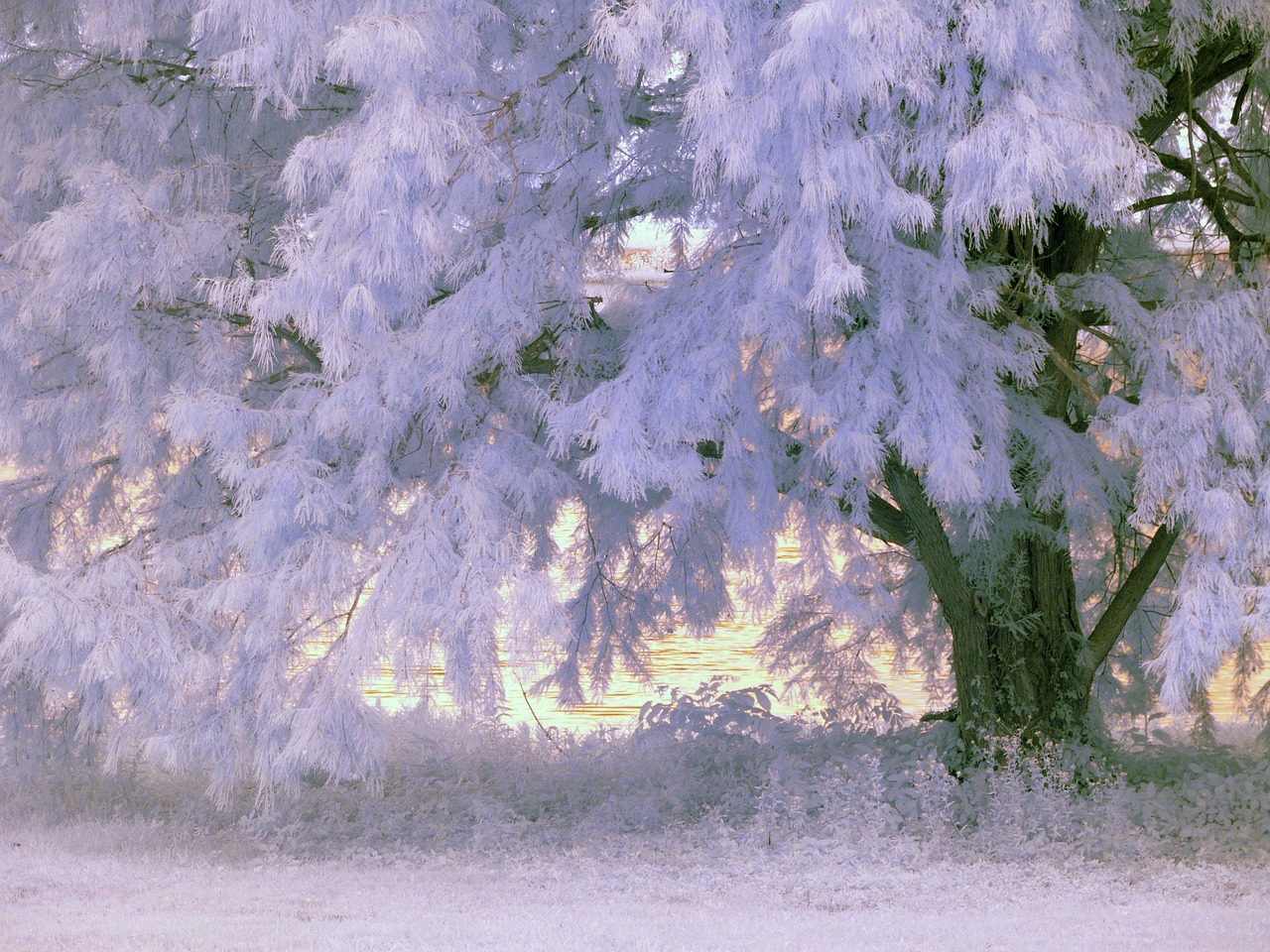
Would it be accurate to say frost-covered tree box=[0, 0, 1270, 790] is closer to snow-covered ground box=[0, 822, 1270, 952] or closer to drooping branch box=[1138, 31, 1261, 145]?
drooping branch box=[1138, 31, 1261, 145]

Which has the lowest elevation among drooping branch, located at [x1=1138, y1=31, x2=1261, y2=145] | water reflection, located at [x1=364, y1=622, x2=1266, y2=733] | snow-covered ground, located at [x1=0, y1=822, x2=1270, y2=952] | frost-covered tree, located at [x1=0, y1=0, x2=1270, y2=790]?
snow-covered ground, located at [x1=0, y1=822, x2=1270, y2=952]

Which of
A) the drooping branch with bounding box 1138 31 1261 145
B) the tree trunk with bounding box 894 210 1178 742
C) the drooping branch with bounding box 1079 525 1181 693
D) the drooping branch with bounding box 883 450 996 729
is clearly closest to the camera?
the drooping branch with bounding box 1138 31 1261 145

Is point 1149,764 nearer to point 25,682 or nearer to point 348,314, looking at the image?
point 348,314

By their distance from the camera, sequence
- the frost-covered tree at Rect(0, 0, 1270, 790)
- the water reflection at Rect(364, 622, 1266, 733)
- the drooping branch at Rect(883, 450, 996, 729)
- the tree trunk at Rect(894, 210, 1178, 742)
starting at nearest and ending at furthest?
the frost-covered tree at Rect(0, 0, 1270, 790), the drooping branch at Rect(883, 450, 996, 729), the tree trunk at Rect(894, 210, 1178, 742), the water reflection at Rect(364, 622, 1266, 733)

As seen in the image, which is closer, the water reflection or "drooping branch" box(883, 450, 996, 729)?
"drooping branch" box(883, 450, 996, 729)

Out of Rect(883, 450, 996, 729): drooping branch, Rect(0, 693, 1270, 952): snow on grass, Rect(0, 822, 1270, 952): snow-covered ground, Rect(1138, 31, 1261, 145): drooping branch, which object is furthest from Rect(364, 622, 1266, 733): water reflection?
Rect(1138, 31, 1261, 145): drooping branch

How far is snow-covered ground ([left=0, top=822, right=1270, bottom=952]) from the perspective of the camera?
372 centimetres

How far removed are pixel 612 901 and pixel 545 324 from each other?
190cm

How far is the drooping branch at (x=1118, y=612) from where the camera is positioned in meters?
5.61

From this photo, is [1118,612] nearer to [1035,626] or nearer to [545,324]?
[1035,626]

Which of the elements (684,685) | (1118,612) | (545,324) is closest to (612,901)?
(545,324)

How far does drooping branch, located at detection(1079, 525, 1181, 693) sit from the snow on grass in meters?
0.36

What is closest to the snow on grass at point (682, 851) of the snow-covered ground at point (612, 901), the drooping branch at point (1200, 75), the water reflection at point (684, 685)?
the snow-covered ground at point (612, 901)

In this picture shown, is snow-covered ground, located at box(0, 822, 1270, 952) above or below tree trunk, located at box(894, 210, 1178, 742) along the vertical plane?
below
